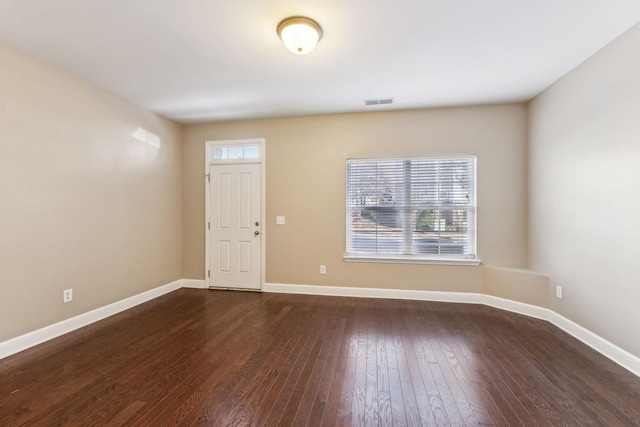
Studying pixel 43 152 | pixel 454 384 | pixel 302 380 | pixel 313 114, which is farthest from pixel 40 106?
pixel 454 384

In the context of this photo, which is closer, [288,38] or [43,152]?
[288,38]

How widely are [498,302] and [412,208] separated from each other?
5.30 feet

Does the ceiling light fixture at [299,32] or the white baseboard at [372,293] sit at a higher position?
the ceiling light fixture at [299,32]

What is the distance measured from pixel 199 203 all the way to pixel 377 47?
138 inches

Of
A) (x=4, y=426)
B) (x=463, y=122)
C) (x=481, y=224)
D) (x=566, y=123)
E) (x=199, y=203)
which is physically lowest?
(x=4, y=426)

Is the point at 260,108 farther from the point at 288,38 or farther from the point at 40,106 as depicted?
the point at 40,106

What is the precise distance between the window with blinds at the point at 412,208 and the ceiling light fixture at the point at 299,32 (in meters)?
2.09

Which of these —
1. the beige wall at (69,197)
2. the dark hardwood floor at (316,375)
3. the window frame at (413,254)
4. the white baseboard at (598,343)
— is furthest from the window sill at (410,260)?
the beige wall at (69,197)

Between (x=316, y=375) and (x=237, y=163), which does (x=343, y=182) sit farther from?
(x=316, y=375)

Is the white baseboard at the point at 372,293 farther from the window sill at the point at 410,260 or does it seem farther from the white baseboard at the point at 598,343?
the white baseboard at the point at 598,343

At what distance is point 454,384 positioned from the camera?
206 centimetres

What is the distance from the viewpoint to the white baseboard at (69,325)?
2.48m

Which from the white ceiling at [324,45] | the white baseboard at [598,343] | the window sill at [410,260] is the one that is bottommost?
the white baseboard at [598,343]

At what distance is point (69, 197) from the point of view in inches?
117
